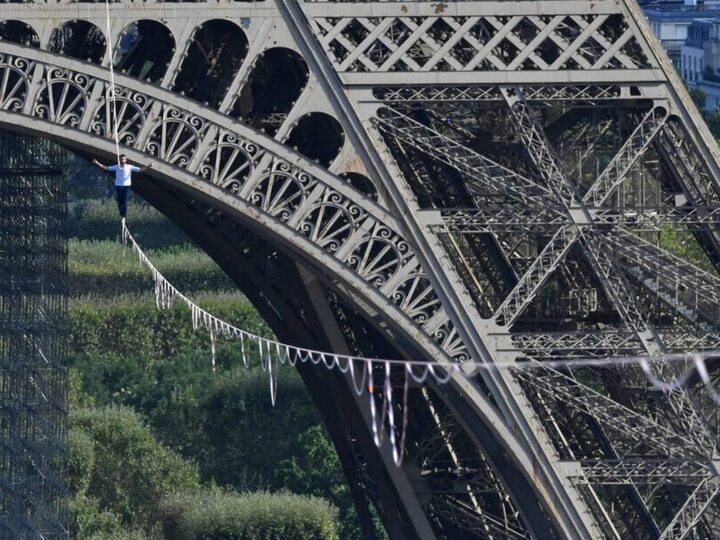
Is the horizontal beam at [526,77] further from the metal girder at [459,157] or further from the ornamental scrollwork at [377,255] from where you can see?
the ornamental scrollwork at [377,255]

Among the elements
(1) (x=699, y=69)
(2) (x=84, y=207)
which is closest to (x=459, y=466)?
(2) (x=84, y=207)

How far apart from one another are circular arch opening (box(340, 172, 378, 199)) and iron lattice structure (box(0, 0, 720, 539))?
0.04 m

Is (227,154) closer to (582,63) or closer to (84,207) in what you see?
(582,63)

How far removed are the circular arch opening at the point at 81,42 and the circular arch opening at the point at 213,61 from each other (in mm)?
964

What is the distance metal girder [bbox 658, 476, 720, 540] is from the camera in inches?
1063

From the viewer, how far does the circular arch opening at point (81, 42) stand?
28688mm

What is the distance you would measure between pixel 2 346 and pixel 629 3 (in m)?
16.9

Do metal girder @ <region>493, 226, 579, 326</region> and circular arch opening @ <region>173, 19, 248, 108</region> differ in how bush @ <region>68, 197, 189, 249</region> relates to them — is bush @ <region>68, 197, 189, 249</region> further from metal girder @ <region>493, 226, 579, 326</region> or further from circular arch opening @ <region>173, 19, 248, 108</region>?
metal girder @ <region>493, 226, 579, 326</region>

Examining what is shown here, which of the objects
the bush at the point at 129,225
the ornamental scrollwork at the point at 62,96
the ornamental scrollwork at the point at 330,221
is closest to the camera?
the ornamental scrollwork at the point at 62,96

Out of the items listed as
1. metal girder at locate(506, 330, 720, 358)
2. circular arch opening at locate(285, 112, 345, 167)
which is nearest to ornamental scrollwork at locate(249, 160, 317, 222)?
circular arch opening at locate(285, 112, 345, 167)

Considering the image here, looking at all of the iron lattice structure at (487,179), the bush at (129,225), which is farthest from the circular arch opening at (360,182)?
the bush at (129,225)

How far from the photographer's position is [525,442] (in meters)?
26.8

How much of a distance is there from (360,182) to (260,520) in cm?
2175

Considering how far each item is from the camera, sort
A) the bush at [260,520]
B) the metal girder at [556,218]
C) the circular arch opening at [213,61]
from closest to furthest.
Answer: the metal girder at [556,218] < the circular arch opening at [213,61] < the bush at [260,520]
